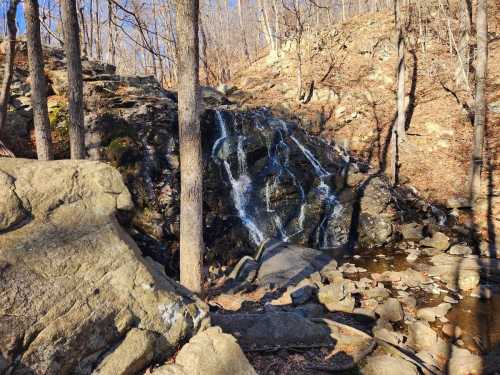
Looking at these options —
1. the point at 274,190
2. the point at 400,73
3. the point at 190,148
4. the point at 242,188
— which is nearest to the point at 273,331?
the point at 190,148

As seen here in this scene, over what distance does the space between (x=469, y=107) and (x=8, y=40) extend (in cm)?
1853

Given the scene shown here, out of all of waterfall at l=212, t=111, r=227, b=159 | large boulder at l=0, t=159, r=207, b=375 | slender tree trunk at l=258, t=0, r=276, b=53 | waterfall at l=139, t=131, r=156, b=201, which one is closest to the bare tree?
waterfall at l=212, t=111, r=227, b=159

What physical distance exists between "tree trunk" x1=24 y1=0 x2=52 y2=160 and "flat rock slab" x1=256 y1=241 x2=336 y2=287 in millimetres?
6248

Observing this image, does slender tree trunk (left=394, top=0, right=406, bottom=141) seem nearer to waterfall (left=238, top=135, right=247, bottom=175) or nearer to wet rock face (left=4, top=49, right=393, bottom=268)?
wet rock face (left=4, top=49, right=393, bottom=268)

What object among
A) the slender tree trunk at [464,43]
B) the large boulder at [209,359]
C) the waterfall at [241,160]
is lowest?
the large boulder at [209,359]

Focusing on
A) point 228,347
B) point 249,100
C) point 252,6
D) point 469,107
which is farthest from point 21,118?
point 252,6

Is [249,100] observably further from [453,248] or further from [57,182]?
[57,182]

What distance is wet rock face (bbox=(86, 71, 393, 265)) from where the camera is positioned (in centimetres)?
1049

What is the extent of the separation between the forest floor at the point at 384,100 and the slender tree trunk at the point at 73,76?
1247 centimetres

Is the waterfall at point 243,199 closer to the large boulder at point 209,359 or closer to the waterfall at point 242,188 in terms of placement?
the waterfall at point 242,188

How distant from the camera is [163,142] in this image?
11.9 m

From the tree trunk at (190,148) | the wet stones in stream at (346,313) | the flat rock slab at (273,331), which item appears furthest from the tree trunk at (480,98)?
the tree trunk at (190,148)

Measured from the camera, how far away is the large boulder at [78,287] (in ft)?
9.22

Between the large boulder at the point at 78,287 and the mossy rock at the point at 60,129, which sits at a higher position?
the mossy rock at the point at 60,129
